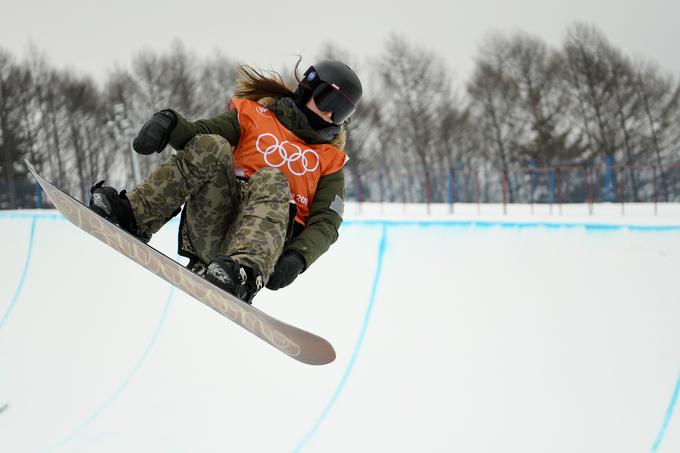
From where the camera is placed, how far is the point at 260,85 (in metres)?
3.29

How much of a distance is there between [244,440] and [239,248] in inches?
111

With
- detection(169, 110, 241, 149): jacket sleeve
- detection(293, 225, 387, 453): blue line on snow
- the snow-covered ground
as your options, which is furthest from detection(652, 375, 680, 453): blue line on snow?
detection(169, 110, 241, 149): jacket sleeve

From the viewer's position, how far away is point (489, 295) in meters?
5.04

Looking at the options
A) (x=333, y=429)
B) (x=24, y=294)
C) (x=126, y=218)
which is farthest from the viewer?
(x=24, y=294)

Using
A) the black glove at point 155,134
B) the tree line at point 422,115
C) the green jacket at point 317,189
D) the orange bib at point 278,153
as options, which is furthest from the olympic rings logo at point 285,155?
the tree line at point 422,115

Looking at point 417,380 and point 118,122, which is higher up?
point 118,122

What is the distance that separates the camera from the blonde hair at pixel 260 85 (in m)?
3.29

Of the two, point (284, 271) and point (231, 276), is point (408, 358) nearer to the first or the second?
point (284, 271)

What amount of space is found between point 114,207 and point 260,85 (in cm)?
97

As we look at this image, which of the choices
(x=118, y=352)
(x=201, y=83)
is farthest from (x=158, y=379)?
(x=201, y=83)

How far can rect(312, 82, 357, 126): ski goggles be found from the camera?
314 cm

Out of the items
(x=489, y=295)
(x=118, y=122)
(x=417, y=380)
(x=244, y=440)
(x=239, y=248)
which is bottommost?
(x=244, y=440)

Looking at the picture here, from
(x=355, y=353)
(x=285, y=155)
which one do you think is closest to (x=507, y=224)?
(x=355, y=353)

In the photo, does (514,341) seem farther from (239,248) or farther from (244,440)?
(239,248)
